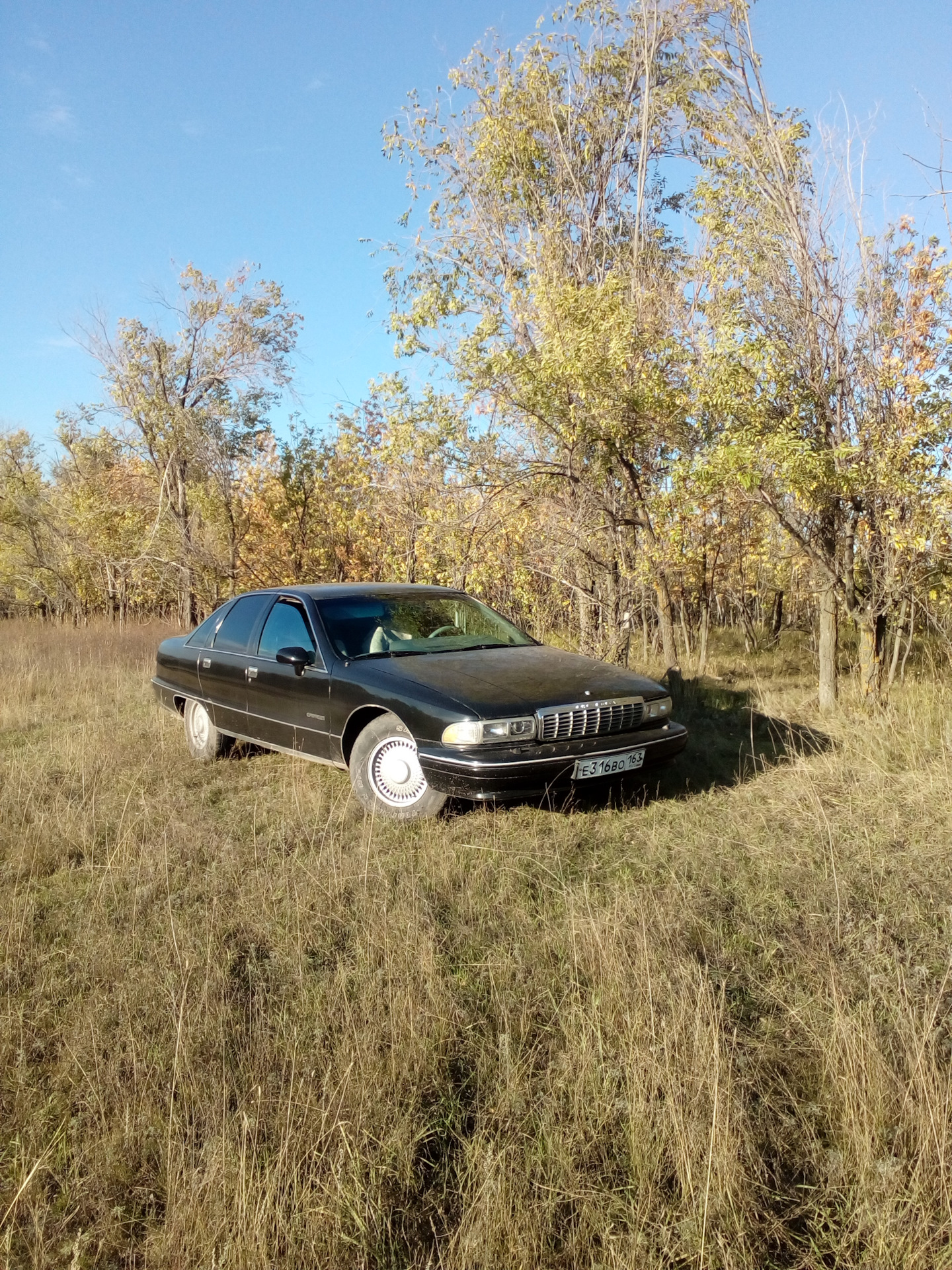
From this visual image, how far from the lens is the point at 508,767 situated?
4.50 metres

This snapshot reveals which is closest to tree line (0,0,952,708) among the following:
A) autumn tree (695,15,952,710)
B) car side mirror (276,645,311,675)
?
autumn tree (695,15,952,710)

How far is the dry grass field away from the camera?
1879 millimetres

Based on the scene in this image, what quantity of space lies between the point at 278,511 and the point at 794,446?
13889 millimetres

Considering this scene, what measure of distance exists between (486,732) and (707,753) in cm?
274

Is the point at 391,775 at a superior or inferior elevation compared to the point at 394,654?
inferior

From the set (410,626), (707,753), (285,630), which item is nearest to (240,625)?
(285,630)

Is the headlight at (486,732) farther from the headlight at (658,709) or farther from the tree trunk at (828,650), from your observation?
the tree trunk at (828,650)

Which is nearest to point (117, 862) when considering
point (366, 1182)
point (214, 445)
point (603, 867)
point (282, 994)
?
point (282, 994)

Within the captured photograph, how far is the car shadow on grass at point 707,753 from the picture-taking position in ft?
16.9

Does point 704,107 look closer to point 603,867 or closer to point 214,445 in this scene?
point 603,867

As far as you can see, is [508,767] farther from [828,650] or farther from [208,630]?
[828,650]

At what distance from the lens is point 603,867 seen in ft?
13.5

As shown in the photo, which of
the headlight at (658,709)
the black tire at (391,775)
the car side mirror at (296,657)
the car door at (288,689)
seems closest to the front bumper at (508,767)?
the black tire at (391,775)

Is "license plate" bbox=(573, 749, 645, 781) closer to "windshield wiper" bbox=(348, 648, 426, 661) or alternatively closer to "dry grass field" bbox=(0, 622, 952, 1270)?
"dry grass field" bbox=(0, 622, 952, 1270)
